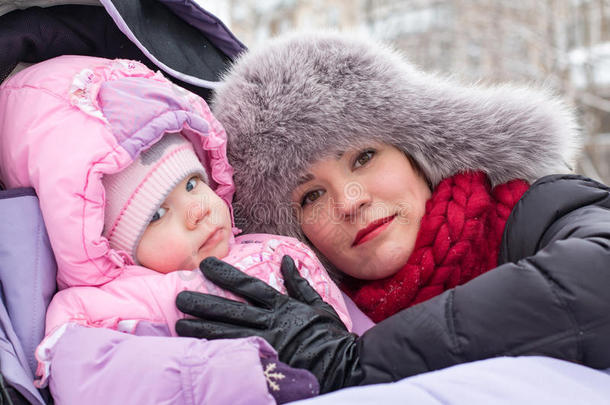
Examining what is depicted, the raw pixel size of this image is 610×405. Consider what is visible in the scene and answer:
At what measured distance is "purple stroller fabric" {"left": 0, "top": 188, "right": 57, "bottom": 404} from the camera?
3.11ft

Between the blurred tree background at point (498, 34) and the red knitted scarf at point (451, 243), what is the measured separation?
4.68 m

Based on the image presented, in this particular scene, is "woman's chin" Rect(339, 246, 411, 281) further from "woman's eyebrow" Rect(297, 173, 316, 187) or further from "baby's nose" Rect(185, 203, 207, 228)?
"baby's nose" Rect(185, 203, 207, 228)

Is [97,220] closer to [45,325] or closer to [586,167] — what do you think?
[45,325]

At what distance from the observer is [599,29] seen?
719 centimetres

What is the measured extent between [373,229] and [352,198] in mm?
97

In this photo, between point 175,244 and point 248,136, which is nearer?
point 175,244

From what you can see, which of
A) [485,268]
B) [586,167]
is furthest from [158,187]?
[586,167]

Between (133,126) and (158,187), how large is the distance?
0.13 meters

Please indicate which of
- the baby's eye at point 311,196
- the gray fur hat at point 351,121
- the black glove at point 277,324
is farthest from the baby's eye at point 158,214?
the baby's eye at point 311,196

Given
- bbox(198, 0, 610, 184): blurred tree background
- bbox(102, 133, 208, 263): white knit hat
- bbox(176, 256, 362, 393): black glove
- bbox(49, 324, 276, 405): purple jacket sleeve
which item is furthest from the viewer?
bbox(198, 0, 610, 184): blurred tree background

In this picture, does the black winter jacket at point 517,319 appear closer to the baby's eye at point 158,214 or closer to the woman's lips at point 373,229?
the woman's lips at point 373,229

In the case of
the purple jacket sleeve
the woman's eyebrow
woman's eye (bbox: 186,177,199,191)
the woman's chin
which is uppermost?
woman's eye (bbox: 186,177,199,191)

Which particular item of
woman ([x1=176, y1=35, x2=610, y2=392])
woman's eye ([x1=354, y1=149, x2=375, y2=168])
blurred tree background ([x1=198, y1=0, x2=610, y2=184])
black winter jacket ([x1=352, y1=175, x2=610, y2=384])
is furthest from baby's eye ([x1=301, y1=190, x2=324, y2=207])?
blurred tree background ([x1=198, y1=0, x2=610, y2=184])

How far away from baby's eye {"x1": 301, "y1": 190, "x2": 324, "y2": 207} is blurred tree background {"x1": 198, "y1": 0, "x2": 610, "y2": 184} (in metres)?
4.59
